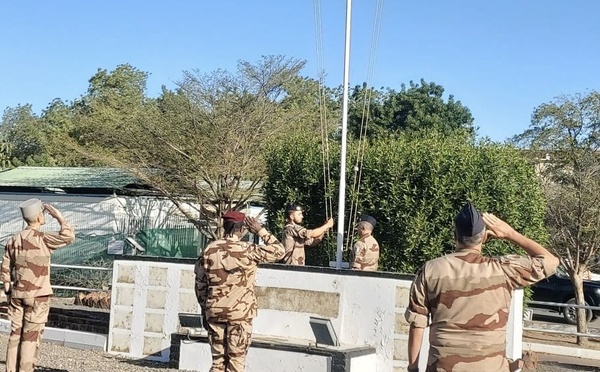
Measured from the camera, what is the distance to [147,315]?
10.9 meters

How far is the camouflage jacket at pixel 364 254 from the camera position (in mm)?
10336

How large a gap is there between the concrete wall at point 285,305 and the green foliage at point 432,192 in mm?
2221

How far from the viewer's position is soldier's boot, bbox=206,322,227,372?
6.92 m

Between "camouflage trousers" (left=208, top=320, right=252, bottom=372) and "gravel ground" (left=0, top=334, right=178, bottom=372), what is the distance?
10.6ft

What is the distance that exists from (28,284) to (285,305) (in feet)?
11.1

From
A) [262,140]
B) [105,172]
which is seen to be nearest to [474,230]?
[262,140]

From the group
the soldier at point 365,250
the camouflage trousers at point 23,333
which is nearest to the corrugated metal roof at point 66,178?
the soldier at point 365,250

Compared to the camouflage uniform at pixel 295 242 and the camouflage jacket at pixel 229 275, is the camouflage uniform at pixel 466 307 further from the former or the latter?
the camouflage uniform at pixel 295 242

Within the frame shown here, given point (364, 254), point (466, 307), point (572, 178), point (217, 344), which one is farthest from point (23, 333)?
point (572, 178)

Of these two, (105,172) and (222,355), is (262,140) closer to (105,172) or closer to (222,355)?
(105,172)

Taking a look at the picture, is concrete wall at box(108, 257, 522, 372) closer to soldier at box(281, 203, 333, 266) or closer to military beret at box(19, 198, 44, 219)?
soldier at box(281, 203, 333, 266)

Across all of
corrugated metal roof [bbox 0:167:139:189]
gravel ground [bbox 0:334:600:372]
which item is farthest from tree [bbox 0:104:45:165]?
gravel ground [bbox 0:334:600:372]

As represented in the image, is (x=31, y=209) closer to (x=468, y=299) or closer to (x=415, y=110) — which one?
(x=468, y=299)

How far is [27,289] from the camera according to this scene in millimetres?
7707
